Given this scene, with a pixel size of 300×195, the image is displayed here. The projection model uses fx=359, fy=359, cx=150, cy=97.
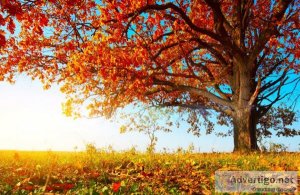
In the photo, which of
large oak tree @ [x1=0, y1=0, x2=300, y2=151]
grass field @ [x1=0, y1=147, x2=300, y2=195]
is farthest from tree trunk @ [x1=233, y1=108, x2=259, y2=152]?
grass field @ [x1=0, y1=147, x2=300, y2=195]

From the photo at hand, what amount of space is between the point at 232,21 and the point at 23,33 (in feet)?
39.8

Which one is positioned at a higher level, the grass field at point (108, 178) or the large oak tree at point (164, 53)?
the large oak tree at point (164, 53)

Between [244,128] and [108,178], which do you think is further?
[244,128]

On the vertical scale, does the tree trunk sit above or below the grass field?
above

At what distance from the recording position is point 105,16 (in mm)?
16500

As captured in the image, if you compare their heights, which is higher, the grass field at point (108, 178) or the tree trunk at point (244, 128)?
the tree trunk at point (244, 128)

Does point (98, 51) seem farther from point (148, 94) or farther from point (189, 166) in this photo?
point (189, 166)

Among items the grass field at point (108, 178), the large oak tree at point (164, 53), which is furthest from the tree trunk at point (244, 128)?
the grass field at point (108, 178)

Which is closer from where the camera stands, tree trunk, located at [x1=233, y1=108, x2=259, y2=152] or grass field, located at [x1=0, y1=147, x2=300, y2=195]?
grass field, located at [x1=0, y1=147, x2=300, y2=195]

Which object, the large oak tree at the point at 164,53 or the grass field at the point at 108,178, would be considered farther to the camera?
the large oak tree at the point at 164,53

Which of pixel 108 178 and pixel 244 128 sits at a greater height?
pixel 244 128

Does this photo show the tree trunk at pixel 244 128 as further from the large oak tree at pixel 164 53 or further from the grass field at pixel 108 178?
the grass field at pixel 108 178

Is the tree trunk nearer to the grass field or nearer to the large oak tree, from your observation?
the large oak tree

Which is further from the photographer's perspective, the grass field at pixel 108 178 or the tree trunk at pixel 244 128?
the tree trunk at pixel 244 128
